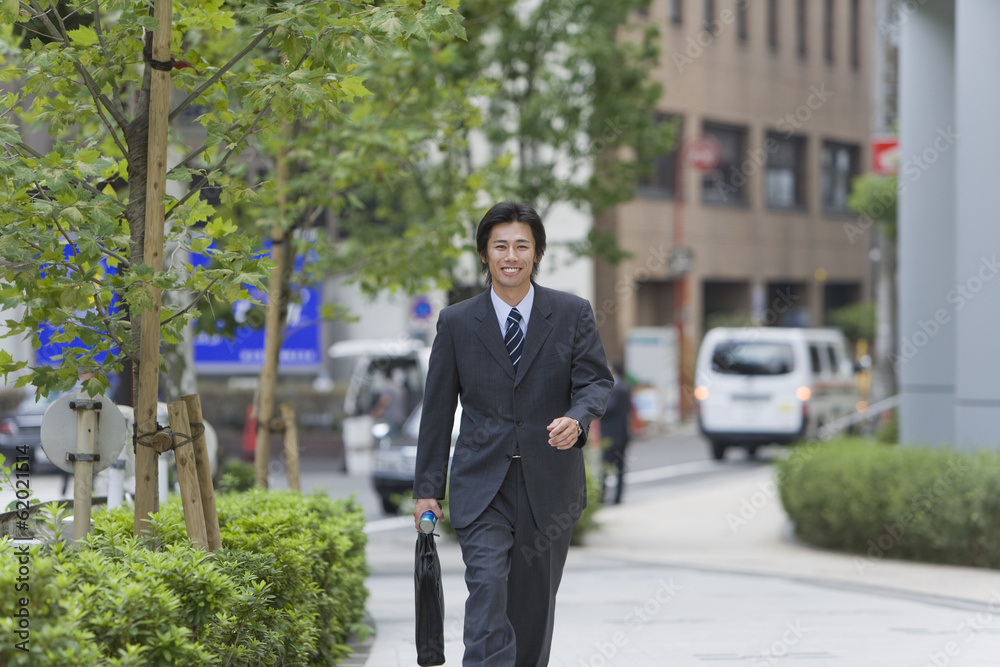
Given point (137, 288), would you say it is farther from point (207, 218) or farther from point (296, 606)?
point (296, 606)

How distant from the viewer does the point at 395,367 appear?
805 inches

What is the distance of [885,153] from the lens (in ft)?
58.5

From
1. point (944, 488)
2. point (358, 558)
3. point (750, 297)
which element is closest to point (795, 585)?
point (944, 488)

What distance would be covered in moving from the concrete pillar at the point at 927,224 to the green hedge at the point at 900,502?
126 cm

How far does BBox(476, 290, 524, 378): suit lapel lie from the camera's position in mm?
4531

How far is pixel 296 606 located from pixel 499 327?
4.48 feet

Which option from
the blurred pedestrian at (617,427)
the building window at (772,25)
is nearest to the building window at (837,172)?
the building window at (772,25)

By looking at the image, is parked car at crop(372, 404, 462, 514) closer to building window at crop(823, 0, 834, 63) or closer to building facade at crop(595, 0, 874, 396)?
building facade at crop(595, 0, 874, 396)

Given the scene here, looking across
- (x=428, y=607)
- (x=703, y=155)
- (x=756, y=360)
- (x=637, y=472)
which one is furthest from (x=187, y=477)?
(x=703, y=155)

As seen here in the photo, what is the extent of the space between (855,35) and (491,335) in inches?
1593

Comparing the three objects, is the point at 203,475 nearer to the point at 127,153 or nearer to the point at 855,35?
the point at 127,153

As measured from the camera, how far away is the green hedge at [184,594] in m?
3.55

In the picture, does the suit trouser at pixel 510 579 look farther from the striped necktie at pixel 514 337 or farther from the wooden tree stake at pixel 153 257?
the wooden tree stake at pixel 153 257

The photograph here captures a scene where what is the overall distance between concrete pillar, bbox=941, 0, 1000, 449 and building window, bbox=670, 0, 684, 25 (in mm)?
24308
